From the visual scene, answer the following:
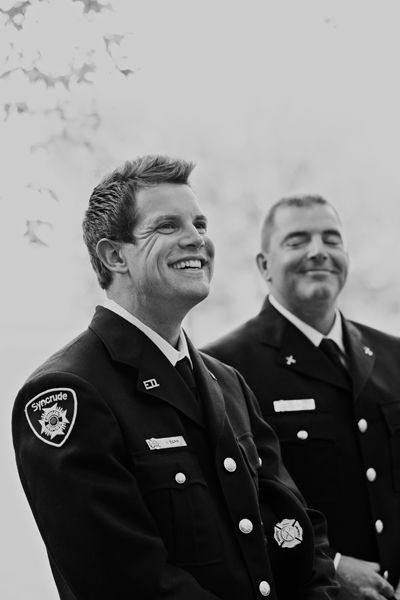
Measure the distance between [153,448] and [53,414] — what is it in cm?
30

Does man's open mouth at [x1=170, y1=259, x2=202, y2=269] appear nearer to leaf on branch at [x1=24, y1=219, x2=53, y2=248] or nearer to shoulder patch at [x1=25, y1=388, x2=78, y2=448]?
shoulder patch at [x1=25, y1=388, x2=78, y2=448]

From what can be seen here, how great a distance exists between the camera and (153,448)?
211 centimetres

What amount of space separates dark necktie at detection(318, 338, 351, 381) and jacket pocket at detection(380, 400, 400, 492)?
0.21 m

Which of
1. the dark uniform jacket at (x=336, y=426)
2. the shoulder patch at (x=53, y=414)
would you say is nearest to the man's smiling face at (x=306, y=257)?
the dark uniform jacket at (x=336, y=426)

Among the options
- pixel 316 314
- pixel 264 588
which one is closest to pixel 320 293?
pixel 316 314

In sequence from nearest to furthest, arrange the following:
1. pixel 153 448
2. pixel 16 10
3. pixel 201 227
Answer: pixel 153 448 → pixel 201 227 → pixel 16 10

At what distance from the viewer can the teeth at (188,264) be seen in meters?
2.37

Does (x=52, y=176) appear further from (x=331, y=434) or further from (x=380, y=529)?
(x=380, y=529)

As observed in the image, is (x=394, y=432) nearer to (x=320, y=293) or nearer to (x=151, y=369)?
(x=320, y=293)

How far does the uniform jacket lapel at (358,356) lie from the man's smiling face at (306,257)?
0.16 meters

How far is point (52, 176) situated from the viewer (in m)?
4.87

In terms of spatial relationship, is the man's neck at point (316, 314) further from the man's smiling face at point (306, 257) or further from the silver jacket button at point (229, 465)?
the silver jacket button at point (229, 465)

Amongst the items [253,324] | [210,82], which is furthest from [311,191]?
[210,82]

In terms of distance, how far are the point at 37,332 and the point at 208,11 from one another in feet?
8.62
